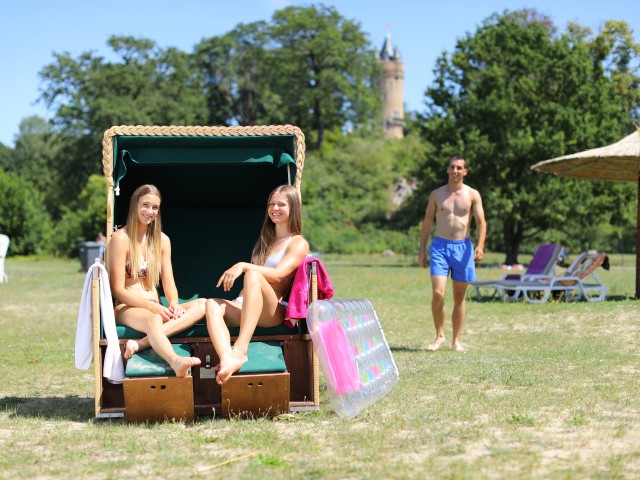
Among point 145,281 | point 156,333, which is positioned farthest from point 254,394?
point 145,281

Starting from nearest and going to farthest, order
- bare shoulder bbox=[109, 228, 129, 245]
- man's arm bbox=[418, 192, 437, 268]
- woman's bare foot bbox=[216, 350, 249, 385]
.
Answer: woman's bare foot bbox=[216, 350, 249, 385]
bare shoulder bbox=[109, 228, 129, 245]
man's arm bbox=[418, 192, 437, 268]

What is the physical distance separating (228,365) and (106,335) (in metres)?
0.92

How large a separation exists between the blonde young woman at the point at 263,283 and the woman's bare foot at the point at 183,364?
181 millimetres

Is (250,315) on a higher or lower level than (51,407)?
higher

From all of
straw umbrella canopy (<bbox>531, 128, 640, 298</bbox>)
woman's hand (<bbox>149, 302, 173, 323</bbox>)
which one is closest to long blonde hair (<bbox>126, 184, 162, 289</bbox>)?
woman's hand (<bbox>149, 302, 173, 323</bbox>)

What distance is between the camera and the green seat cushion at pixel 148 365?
19.1ft

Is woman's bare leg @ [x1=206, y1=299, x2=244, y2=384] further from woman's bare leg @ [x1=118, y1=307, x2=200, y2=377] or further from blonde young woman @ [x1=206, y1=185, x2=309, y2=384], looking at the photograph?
woman's bare leg @ [x1=118, y1=307, x2=200, y2=377]

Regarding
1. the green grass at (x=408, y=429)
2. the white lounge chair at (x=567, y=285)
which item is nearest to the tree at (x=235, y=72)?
the white lounge chair at (x=567, y=285)

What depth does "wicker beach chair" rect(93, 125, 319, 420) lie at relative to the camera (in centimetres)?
623

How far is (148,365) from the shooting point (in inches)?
232

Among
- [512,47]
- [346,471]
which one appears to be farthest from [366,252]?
[346,471]

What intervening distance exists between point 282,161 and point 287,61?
200 ft

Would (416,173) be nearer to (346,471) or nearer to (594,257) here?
(594,257)

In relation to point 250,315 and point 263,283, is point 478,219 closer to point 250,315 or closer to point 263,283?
point 263,283
